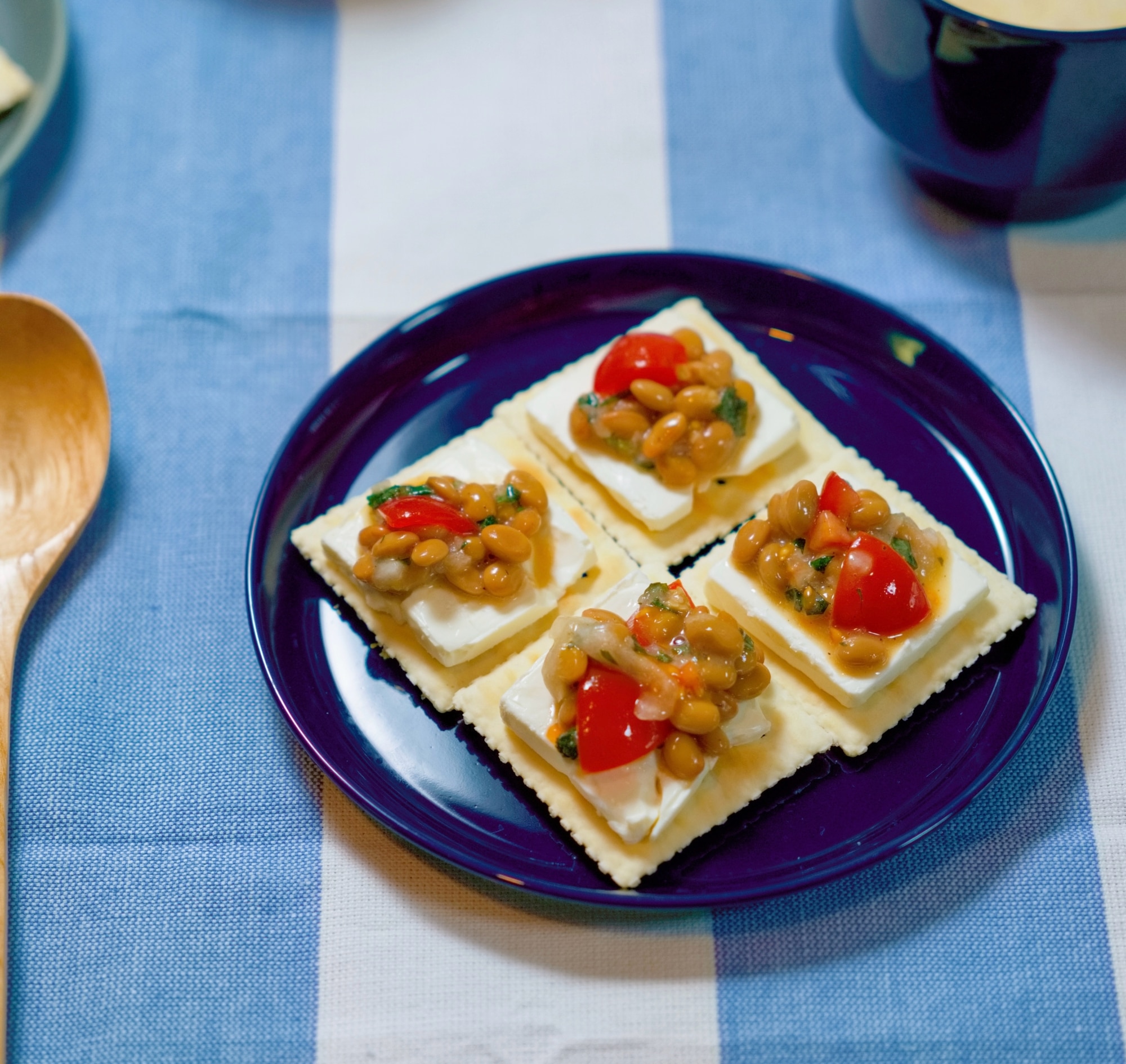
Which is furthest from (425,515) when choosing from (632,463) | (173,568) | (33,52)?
(33,52)

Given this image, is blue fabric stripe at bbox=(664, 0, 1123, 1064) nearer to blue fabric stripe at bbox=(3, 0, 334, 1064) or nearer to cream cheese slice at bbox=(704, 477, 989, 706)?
cream cheese slice at bbox=(704, 477, 989, 706)

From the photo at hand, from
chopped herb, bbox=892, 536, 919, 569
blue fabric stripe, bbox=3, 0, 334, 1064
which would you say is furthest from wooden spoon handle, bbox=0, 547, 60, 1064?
chopped herb, bbox=892, 536, 919, 569

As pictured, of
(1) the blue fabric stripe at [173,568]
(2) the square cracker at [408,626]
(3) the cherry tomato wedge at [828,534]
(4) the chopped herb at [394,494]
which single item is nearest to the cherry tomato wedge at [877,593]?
(3) the cherry tomato wedge at [828,534]

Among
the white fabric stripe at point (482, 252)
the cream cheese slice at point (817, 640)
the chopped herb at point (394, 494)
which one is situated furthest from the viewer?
the chopped herb at point (394, 494)

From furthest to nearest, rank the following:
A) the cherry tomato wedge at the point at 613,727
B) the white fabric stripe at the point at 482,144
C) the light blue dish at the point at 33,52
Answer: the white fabric stripe at the point at 482,144
the light blue dish at the point at 33,52
the cherry tomato wedge at the point at 613,727

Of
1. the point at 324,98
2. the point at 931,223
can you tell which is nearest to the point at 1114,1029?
the point at 931,223

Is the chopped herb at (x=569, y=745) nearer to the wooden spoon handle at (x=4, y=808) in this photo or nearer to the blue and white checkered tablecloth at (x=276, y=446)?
the blue and white checkered tablecloth at (x=276, y=446)

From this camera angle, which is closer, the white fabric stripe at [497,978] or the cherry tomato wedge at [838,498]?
the white fabric stripe at [497,978]
